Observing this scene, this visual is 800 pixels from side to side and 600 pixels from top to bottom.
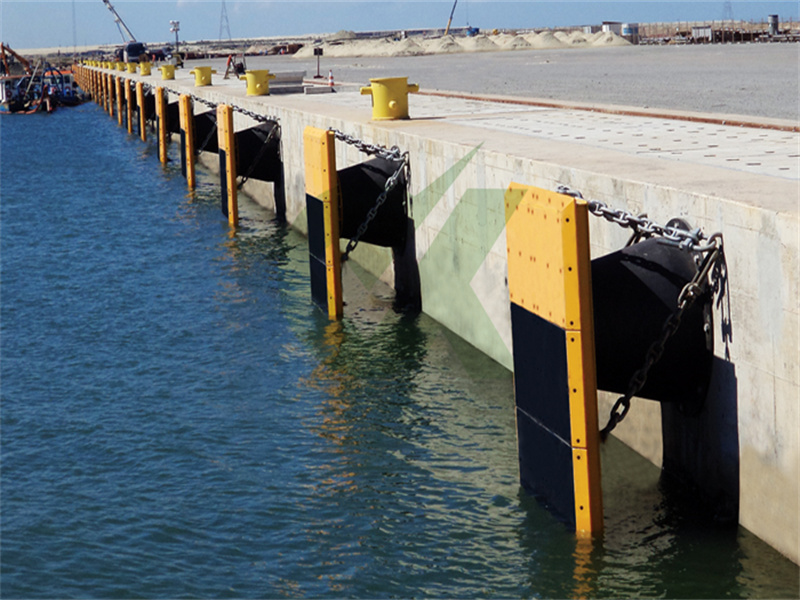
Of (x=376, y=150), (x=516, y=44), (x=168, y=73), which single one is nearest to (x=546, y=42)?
(x=516, y=44)

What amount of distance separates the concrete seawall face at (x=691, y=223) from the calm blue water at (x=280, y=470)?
1.10 feet

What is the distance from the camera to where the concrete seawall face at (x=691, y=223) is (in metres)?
6.24

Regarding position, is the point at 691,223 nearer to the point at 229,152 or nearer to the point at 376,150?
the point at 376,150

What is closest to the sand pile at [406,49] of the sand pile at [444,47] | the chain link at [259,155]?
the sand pile at [444,47]

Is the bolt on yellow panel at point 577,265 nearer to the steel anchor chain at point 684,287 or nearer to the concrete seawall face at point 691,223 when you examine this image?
the steel anchor chain at point 684,287

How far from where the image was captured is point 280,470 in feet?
28.5

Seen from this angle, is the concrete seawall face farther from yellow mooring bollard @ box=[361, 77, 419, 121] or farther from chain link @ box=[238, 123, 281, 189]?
chain link @ box=[238, 123, 281, 189]

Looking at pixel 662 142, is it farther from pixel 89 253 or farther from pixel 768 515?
pixel 89 253

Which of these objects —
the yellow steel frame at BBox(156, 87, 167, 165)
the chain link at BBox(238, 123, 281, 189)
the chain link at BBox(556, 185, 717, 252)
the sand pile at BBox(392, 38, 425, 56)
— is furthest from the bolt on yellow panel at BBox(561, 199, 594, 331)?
the sand pile at BBox(392, 38, 425, 56)

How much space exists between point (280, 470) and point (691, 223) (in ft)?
12.8

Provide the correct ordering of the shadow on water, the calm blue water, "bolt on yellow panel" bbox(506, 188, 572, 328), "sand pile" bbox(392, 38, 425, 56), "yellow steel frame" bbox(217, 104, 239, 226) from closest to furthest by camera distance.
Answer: the shadow on water < "bolt on yellow panel" bbox(506, 188, 572, 328) < the calm blue water < "yellow steel frame" bbox(217, 104, 239, 226) < "sand pile" bbox(392, 38, 425, 56)

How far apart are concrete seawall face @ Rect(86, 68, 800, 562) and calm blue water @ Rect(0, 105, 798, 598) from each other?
0.34 meters

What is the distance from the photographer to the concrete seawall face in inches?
246

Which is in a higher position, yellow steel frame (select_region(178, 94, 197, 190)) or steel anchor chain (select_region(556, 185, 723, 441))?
yellow steel frame (select_region(178, 94, 197, 190))
